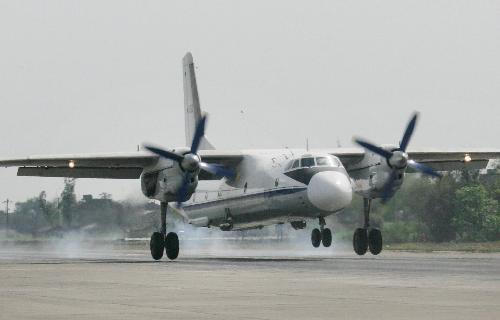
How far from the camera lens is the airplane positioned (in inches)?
1505

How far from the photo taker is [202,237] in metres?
74.3

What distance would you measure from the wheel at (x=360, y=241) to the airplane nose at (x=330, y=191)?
4906 millimetres

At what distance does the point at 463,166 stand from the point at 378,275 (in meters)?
23.5

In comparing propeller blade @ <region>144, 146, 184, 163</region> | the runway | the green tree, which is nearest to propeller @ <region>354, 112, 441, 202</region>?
propeller blade @ <region>144, 146, 184, 163</region>

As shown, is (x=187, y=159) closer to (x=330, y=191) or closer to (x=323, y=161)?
(x=323, y=161)

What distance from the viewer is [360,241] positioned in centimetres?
4259

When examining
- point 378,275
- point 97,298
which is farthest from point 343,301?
point 378,275

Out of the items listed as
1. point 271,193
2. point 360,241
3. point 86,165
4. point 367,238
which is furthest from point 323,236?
point 86,165

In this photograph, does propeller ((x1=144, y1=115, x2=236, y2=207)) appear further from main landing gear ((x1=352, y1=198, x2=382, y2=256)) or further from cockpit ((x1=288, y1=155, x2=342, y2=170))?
main landing gear ((x1=352, y1=198, x2=382, y2=256))

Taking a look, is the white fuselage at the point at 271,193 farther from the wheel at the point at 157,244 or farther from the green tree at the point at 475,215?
the green tree at the point at 475,215

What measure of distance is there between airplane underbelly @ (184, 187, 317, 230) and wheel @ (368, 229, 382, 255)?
145 inches

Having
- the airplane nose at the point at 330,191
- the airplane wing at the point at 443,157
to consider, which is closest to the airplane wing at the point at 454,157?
the airplane wing at the point at 443,157

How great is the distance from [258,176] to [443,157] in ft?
30.1

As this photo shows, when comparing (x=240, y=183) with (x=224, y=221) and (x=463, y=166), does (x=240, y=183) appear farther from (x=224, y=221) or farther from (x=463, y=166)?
(x=463, y=166)
